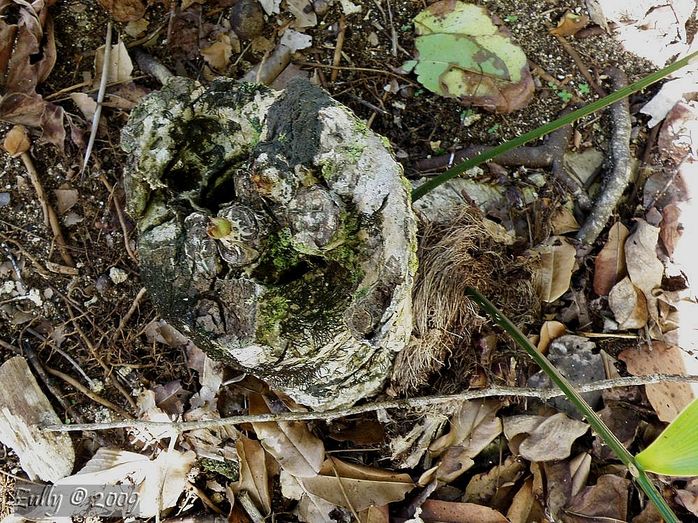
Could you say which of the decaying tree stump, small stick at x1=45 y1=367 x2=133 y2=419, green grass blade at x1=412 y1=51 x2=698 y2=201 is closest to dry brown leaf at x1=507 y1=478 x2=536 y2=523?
the decaying tree stump

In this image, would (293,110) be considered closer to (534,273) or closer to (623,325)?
(534,273)

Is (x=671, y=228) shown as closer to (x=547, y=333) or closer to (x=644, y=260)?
(x=644, y=260)

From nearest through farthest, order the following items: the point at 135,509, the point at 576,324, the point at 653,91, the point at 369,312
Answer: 1. the point at 369,312
2. the point at 135,509
3. the point at 576,324
4. the point at 653,91

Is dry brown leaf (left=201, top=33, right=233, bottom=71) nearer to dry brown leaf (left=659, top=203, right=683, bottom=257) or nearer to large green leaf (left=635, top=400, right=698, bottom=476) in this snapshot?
dry brown leaf (left=659, top=203, right=683, bottom=257)

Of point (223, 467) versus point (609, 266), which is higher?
point (609, 266)

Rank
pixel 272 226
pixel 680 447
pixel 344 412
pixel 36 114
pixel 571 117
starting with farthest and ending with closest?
1. pixel 36 114
2. pixel 344 412
3. pixel 571 117
4. pixel 272 226
5. pixel 680 447

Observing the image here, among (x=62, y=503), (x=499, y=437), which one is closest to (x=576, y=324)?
(x=499, y=437)

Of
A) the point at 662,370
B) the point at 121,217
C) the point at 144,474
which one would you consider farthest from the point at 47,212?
the point at 662,370
